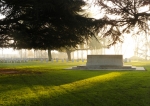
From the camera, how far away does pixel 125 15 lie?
10180mm

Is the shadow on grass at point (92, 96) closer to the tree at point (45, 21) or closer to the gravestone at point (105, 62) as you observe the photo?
the tree at point (45, 21)

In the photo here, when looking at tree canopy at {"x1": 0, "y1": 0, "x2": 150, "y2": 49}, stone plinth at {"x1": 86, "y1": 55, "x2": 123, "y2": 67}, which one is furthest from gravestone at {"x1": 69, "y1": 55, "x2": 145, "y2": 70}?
tree canopy at {"x1": 0, "y1": 0, "x2": 150, "y2": 49}

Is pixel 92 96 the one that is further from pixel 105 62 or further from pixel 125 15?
pixel 105 62

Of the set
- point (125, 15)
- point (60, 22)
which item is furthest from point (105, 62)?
point (125, 15)

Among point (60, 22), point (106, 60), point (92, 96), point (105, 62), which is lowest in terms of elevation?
point (92, 96)

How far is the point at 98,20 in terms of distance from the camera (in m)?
12.9

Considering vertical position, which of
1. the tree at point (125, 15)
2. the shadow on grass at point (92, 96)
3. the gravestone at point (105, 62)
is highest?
the tree at point (125, 15)

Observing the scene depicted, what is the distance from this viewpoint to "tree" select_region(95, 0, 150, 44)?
9742 millimetres

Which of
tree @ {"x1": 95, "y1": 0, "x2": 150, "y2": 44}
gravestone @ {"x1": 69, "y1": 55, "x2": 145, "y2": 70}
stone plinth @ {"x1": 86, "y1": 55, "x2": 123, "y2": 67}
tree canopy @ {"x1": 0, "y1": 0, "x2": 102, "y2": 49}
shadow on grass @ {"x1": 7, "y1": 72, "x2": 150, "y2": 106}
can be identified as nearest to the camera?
shadow on grass @ {"x1": 7, "y1": 72, "x2": 150, "y2": 106}

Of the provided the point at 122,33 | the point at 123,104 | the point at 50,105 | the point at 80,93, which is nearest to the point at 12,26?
the point at 122,33

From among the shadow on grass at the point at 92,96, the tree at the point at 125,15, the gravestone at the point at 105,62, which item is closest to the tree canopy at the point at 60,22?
the tree at the point at 125,15

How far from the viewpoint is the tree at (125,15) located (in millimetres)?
9742

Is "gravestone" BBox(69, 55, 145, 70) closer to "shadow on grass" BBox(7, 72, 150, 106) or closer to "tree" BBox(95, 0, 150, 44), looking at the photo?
"tree" BBox(95, 0, 150, 44)

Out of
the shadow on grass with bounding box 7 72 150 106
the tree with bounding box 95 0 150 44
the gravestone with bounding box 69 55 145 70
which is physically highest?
the tree with bounding box 95 0 150 44
